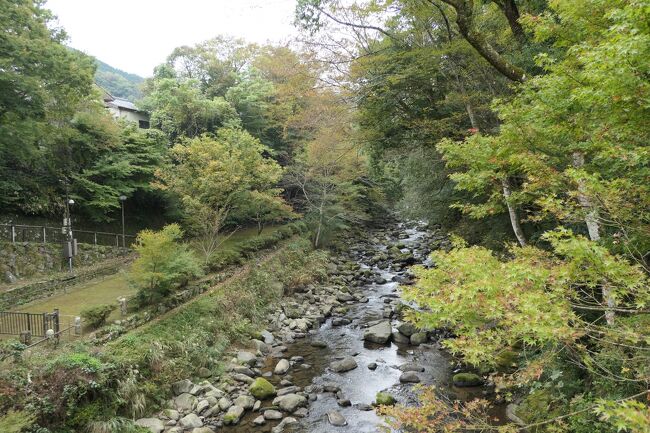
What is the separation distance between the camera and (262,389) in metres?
9.98

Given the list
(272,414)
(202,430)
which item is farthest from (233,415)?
(272,414)

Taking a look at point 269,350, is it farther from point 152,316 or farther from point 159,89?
point 159,89

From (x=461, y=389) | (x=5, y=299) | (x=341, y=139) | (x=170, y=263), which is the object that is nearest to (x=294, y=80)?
(x=341, y=139)

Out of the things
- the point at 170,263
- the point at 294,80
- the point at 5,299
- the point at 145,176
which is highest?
the point at 294,80

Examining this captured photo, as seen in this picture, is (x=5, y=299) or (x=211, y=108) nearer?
(x=5, y=299)

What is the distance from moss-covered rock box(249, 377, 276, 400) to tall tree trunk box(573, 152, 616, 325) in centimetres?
777

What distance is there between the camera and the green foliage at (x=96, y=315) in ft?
34.3

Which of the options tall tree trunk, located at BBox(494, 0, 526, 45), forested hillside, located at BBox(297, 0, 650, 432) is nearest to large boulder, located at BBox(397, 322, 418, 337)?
forested hillside, located at BBox(297, 0, 650, 432)

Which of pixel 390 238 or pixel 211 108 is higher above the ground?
pixel 211 108

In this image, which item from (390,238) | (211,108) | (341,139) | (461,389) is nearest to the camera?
(461,389)

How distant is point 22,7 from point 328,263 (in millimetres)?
18037

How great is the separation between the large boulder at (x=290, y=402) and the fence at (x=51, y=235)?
1417 centimetres

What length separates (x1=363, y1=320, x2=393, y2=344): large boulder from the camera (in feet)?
43.1

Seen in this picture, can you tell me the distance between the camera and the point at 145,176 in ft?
74.9
